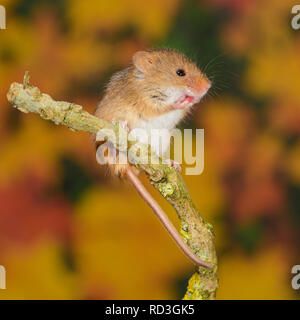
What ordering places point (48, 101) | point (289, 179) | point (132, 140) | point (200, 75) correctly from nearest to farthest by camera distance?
1. point (48, 101)
2. point (132, 140)
3. point (200, 75)
4. point (289, 179)

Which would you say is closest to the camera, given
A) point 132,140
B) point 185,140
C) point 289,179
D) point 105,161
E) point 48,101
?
point 48,101

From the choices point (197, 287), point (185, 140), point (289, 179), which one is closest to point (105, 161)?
point (197, 287)

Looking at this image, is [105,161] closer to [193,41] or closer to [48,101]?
[48,101]

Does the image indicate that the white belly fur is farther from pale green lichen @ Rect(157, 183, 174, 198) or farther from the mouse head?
pale green lichen @ Rect(157, 183, 174, 198)

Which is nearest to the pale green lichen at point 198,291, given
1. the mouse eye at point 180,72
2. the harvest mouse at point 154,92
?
the harvest mouse at point 154,92

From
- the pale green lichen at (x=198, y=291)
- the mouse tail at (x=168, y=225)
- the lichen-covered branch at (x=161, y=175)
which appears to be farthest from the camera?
the pale green lichen at (x=198, y=291)

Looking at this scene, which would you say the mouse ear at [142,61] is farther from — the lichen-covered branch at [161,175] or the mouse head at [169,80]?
the lichen-covered branch at [161,175]

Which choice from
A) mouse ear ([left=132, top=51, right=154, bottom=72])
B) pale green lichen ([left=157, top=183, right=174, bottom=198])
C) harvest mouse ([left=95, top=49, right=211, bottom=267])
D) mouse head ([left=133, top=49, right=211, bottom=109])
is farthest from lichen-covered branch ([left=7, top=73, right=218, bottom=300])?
mouse ear ([left=132, top=51, right=154, bottom=72])

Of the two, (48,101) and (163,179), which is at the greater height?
(48,101)
